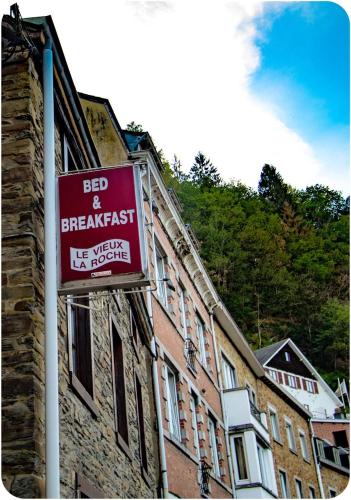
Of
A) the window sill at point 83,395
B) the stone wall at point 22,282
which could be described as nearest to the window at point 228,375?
the window sill at point 83,395

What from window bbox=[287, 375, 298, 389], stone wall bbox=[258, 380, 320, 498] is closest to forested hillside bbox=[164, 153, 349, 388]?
window bbox=[287, 375, 298, 389]

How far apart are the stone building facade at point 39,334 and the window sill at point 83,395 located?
0.01m

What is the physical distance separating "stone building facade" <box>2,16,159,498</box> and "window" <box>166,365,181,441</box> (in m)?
6.21

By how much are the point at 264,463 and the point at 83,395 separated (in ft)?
64.3

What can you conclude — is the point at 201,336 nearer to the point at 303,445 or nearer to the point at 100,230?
the point at 303,445

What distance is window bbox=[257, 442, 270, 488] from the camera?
84.7ft

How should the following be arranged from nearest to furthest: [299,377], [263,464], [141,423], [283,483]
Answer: [141,423] → [263,464] → [283,483] → [299,377]

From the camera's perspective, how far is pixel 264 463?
26.6 meters

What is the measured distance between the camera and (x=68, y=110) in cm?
933

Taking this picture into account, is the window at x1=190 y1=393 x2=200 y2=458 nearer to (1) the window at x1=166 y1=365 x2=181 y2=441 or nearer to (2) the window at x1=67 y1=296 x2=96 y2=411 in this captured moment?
(1) the window at x1=166 y1=365 x2=181 y2=441

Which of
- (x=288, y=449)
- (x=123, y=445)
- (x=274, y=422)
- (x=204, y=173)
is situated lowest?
(x=123, y=445)

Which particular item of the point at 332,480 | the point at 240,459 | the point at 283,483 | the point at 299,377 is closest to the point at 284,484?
the point at 283,483

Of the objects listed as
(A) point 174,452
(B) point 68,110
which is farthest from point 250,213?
(B) point 68,110

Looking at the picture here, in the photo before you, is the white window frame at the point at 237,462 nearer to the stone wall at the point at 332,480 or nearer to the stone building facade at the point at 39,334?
the stone wall at the point at 332,480
